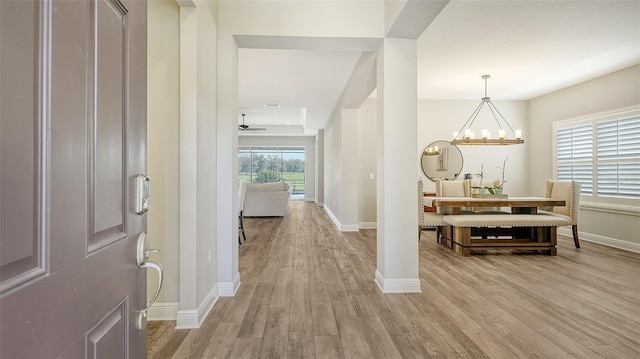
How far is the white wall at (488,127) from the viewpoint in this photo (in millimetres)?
6273

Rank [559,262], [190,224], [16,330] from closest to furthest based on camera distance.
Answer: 1. [16,330]
2. [190,224]
3. [559,262]

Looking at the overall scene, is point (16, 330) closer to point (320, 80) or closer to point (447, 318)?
point (447, 318)

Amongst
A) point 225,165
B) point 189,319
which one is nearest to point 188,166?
point 225,165

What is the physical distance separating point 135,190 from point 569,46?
16.7ft

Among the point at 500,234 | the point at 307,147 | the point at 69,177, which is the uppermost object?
the point at 307,147

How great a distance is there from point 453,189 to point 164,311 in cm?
471

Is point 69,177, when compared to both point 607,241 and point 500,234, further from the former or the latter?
point 607,241

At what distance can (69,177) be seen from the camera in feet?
1.72

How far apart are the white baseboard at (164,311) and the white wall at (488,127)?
532 cm

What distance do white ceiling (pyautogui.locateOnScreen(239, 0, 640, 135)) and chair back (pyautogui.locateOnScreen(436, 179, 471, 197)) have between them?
1795 mm

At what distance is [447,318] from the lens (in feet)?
7.39

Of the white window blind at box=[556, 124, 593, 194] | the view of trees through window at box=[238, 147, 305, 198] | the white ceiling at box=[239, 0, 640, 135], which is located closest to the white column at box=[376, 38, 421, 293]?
the white ceiling at box=[239, 0, 640, 135]

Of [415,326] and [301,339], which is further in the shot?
[415,326]

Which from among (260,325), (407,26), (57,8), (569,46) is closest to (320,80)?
(407,26)
